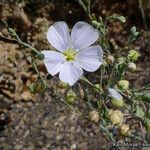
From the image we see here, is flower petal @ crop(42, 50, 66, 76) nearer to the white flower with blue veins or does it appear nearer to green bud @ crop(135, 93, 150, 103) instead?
the white flower with blue veins

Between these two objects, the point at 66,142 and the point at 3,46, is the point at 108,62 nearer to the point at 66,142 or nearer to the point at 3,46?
the point at 66,142

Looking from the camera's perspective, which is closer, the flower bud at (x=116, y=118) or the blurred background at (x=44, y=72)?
the flower bud at (x=116, y=118)

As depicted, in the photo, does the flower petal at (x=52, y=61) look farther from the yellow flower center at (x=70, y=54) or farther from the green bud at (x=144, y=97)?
the green bud at (x=144, y=97)

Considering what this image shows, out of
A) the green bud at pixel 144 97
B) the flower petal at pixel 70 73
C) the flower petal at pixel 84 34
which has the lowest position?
the green bud at pixel 144 97

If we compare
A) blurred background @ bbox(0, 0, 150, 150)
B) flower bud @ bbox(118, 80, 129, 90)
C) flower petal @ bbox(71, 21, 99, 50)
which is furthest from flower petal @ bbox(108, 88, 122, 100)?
blurred background @ bbox(0, 0, 150, 150)

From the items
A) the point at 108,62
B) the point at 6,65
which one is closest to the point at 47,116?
the point at 6,65

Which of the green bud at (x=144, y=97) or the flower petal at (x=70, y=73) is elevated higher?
the flower petal at (x=70, y=73)

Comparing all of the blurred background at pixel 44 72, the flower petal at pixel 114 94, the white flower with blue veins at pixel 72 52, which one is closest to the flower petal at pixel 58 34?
the white flower with blue veins at pixel 72 52
